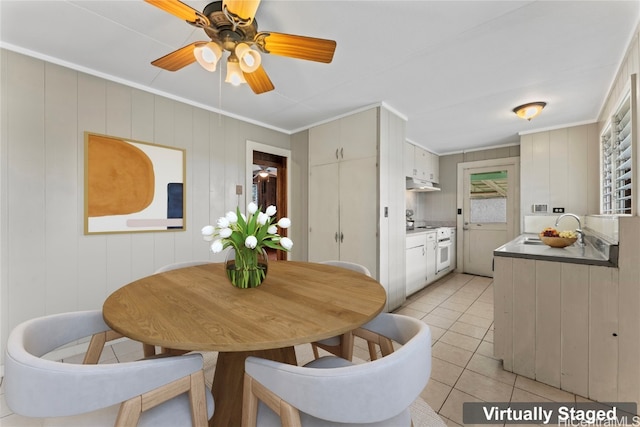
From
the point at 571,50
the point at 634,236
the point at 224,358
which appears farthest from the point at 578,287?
the point at 224,358

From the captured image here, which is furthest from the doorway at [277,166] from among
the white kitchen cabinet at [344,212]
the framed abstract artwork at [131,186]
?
the framed abstract artwork at [131,186]

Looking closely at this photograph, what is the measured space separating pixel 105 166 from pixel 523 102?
13.7 ft

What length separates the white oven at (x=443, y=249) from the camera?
14.2ft

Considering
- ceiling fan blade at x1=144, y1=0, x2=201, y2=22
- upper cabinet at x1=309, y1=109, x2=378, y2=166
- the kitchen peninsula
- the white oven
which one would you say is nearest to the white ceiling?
upper cabinet at x1=309, y1=109, x2=378, y2=166

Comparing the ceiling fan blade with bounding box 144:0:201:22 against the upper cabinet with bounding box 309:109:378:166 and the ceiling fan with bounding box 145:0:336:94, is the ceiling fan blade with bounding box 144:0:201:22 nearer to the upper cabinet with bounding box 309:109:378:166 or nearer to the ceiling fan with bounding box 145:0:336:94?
the ceiling fan with bounding box 145:0:336:94

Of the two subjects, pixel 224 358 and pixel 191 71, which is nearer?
pixel 224 358

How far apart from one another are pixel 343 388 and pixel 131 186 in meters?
2.60

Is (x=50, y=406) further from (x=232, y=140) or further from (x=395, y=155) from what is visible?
(x=395, y=155)

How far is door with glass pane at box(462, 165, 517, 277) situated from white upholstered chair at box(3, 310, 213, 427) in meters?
5.05

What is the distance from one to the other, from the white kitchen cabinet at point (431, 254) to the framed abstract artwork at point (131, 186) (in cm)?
344

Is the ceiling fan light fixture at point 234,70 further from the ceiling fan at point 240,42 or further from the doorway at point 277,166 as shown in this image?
the doorway at point 277,166

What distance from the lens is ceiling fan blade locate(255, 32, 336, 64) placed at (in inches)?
53.4

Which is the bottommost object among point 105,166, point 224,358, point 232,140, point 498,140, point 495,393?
point 495,393

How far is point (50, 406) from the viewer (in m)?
0.69
